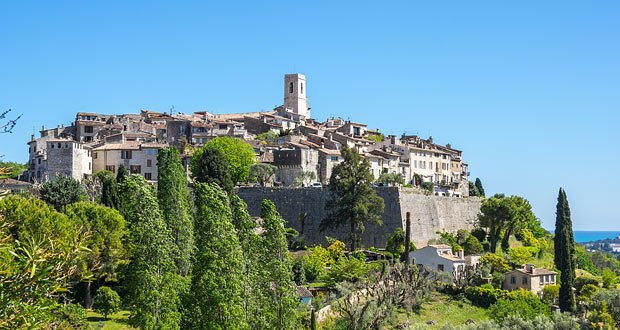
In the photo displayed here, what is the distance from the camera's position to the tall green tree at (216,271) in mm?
29750

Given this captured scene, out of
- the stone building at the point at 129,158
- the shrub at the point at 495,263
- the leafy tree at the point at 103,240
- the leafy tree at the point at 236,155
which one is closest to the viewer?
the leafy tree at the point at 103,240

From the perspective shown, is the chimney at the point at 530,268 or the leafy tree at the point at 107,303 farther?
the chimney at the point at 530,268

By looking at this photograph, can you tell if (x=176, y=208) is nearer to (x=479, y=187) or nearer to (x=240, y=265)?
(x=240, y=265)

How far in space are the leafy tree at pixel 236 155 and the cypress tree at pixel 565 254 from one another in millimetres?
30224

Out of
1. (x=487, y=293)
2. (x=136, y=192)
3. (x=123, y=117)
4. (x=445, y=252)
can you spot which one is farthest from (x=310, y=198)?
(x=123, y=117)

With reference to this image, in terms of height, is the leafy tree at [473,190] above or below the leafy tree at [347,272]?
above

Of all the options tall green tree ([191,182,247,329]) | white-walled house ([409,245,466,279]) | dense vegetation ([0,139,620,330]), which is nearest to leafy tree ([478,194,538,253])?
dense vegetation ([0,139,620,330])

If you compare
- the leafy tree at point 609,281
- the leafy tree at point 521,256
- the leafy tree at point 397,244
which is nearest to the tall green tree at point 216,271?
the leafy tree at point 397,244

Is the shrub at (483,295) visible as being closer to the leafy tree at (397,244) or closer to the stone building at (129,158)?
the leafy tree at (397,244)

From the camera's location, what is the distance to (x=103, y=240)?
1750 inches

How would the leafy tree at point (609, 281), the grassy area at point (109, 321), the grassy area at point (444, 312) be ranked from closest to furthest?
the grassy area at point (109, 321), the grassy area at point (444, 312), the leafy tree at point (609, 281)

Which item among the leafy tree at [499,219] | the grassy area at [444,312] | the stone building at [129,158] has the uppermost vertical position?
the stone building at [129,158]

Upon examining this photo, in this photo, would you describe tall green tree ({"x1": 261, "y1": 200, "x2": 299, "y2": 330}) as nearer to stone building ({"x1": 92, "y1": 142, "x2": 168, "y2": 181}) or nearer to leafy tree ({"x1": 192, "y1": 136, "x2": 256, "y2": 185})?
leafy tree ({"x1": 192, "y1": 136, "x2": 256, "y2": 185})

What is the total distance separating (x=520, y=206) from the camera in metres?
72.9
